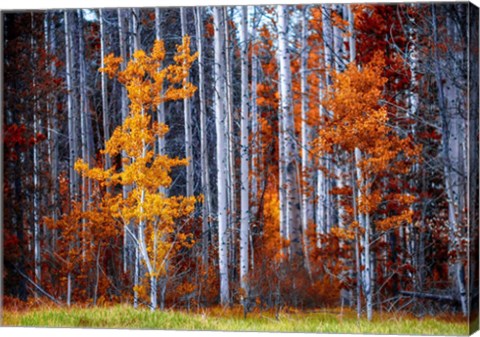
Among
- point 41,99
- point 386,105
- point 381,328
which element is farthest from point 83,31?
point 381,328

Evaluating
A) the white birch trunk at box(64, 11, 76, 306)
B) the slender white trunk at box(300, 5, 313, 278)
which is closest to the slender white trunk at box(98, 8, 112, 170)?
the white birch trunk at box(64, 11, 76, 306)

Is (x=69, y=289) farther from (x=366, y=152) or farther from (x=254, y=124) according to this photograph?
(x=366, y=152)

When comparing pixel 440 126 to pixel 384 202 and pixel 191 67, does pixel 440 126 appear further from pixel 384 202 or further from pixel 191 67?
pixel 191 67

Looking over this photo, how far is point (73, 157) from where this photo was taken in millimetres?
16312

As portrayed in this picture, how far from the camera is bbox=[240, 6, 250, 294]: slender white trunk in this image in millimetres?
15805

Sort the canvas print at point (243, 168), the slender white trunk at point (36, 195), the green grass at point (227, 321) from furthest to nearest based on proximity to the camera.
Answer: the slender white trunk at point (36, 195) < the green grass at point (227, 321) < the canvas print at point (243, 168)

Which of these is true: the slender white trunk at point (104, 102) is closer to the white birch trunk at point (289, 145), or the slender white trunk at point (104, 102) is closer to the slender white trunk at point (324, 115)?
the white birch trunk at point (289, 145)

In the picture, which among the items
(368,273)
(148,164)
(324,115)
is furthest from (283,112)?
(368,273)

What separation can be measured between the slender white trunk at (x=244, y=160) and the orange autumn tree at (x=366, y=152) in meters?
0.97

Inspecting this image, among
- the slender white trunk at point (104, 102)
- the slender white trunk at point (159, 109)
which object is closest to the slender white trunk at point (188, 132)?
the slender white trunk at point (159, 109)

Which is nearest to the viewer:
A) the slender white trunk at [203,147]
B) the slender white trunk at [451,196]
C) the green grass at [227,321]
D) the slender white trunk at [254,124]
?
the slender white trunk at [451,196]

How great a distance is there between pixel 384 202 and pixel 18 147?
16.2 ft

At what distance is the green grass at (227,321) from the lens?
15.2 m

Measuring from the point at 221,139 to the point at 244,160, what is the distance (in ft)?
1.37
